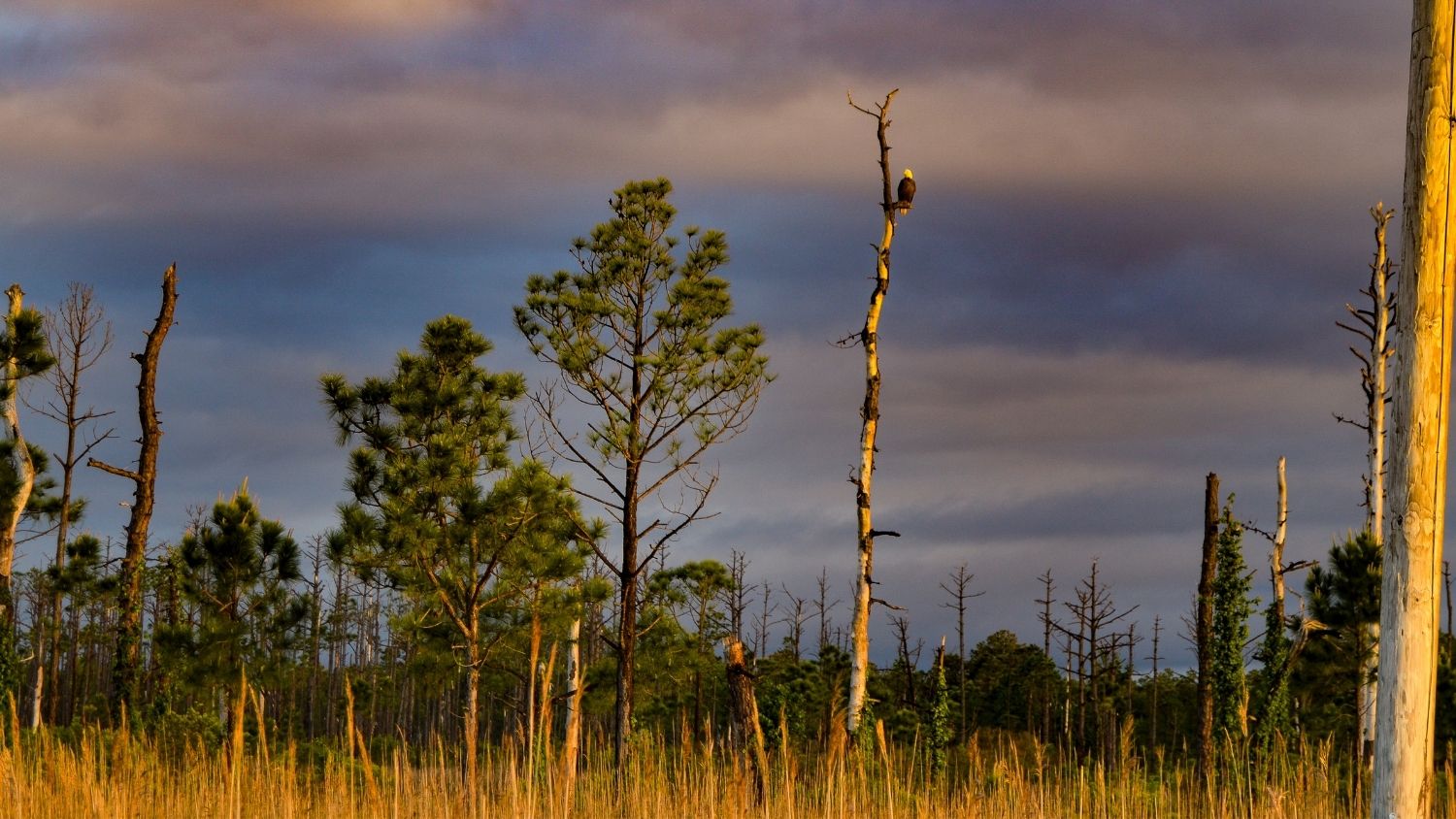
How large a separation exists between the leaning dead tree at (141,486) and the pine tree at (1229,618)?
49.0ft

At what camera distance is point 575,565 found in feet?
59.0

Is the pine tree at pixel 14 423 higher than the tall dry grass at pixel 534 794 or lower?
higher

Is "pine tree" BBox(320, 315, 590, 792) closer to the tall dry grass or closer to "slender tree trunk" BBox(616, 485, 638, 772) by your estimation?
"slender tree trunk" BBox(616, 485, 638, 772)

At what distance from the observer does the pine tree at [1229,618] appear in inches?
734

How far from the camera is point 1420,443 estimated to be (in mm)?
4930

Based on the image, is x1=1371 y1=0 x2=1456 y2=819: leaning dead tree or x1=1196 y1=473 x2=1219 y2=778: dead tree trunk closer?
x1=1371 y1=0 x2=1456 y2=819: leaning dead tree

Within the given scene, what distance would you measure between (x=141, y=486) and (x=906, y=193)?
10728 millimetres

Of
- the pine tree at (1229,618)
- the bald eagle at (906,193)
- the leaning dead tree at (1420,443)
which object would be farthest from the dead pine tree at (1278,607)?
the leaning dead tree at (1420,443)

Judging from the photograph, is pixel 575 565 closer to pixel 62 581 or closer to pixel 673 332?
pixel 673 332

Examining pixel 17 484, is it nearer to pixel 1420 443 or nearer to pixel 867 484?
pixel 867 484

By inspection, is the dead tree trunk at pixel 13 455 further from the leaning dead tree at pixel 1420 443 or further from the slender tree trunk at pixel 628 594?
the leaning dead tree at pixel 1420 443

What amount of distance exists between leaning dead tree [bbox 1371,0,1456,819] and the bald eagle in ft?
38.8

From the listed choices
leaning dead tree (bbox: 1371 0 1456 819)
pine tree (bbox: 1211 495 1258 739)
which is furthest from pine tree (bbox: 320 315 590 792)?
leaning dead tree (bbox: 1371 0 1456 819)

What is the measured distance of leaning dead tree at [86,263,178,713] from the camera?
55.4 feet
